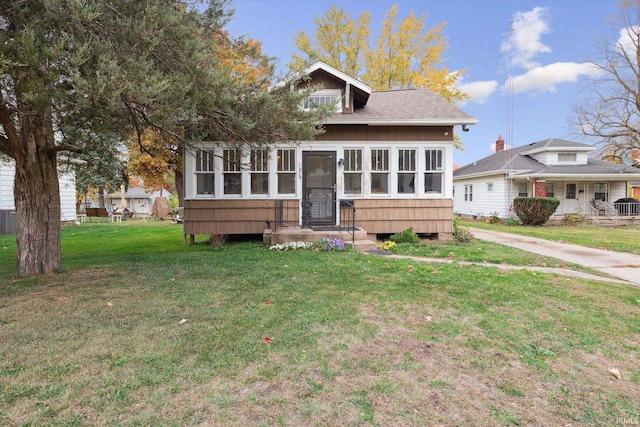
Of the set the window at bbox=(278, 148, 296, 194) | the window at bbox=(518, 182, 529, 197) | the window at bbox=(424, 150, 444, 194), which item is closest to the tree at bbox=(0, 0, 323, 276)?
the window at bbox=(278, 148, 296, 194)

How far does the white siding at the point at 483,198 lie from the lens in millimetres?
18578

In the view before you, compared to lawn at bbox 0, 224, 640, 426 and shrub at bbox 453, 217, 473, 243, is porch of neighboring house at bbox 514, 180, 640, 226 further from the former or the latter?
lawn at bbox 0, 224, 640, 426

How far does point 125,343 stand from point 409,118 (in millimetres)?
8162

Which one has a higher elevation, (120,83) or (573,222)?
(120,83)

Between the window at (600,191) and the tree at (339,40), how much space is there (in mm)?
15061

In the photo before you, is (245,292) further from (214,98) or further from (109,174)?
(109,174)

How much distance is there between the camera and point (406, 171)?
9344 mm

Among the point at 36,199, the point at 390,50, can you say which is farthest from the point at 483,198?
the point at 36,199

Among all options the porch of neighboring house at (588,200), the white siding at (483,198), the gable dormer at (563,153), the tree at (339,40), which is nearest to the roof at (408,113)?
the white siding at (483,198)

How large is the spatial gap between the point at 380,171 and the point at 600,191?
1677 cm

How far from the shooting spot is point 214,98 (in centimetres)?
428

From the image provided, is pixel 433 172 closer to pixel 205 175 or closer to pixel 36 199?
pixel 205 175

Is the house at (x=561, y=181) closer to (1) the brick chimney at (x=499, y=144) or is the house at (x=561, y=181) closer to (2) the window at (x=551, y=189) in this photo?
(2) the window at (x=551, y=189)

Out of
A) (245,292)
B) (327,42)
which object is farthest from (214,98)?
(327,42)
